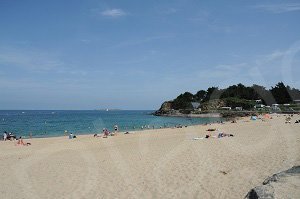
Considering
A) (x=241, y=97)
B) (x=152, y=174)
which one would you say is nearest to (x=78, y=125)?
(x=152, y=174)

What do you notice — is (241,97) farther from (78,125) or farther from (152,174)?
(152,174)

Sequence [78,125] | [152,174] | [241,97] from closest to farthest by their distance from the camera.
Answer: [152,174] < [78,125] < [241,97]

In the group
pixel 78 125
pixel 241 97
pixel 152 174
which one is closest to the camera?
pixel 152 174

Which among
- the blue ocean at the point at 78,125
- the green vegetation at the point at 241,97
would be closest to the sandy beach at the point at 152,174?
the blue ocean at the point at 78,125

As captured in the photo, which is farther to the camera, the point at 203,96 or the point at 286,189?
the point at 203,96

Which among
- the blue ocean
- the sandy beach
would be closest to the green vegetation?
the blue ocean

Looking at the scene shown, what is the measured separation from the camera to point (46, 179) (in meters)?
12.6

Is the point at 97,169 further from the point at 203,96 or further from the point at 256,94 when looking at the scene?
the point at 203,96

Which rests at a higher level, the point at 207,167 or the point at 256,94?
the point at 256,94

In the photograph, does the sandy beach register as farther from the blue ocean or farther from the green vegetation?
the green vegetation

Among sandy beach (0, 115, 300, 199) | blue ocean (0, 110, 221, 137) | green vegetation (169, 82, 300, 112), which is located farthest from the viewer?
green vegetation (169, 82, 300, 112)

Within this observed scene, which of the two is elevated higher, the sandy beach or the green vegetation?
the green vegetation

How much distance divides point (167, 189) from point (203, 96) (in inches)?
5849

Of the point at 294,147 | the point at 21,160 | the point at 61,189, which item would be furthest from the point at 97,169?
the point at 294,147
